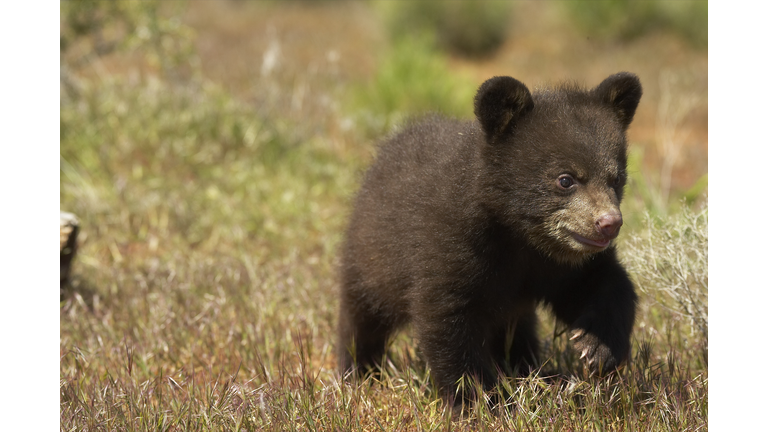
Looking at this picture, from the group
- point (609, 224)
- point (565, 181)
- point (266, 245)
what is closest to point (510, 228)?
point (565, 181)

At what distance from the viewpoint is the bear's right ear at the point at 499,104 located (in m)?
3.35

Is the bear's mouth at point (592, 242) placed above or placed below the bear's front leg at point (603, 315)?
above

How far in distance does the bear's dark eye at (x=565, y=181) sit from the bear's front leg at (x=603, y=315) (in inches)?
24.0

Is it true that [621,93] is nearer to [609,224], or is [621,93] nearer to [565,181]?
[565,181]

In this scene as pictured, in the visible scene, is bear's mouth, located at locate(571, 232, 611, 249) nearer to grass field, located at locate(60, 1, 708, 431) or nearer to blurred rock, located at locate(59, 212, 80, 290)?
grass field, located at locate(60, 1, 708, 431)

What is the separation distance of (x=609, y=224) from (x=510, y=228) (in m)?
0.49

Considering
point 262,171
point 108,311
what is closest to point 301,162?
point 262,171

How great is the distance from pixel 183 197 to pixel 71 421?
4.53m

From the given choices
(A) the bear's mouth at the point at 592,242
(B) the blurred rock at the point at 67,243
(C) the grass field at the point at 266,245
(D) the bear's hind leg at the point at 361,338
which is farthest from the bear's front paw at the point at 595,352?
(B) the blurred rock at the point at 67,243

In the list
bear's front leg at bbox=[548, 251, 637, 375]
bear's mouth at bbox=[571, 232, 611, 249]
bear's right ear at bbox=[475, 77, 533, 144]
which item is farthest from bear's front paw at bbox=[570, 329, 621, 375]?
bear's right ear at bbox=[475, 77, 533, 144]

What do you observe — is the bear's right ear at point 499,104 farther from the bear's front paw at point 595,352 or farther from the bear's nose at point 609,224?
the bear's front paw at point 595,352

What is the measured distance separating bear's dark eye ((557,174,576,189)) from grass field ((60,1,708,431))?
3.12ft

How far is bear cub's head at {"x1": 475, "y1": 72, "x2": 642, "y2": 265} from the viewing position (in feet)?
10.7

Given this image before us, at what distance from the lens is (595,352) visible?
347 centimetres
